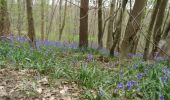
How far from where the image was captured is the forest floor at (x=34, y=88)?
13.6 feet

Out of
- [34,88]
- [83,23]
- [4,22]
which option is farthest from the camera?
[83,23]

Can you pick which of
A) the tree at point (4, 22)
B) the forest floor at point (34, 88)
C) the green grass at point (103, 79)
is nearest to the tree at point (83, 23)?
the tree at point (4, 22)

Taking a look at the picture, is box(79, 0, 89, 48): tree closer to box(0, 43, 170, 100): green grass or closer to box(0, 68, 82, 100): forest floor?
box(0, 43, 170, 100): green grass

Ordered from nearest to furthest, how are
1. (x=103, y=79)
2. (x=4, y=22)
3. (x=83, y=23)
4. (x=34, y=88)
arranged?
(x=34, y=88) → (x=103, y=79) → (x=4, y=22) → (x=83, y=23)

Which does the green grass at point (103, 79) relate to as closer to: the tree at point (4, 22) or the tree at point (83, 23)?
the tree at point (4, 22)

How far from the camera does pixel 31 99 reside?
4.03 meters

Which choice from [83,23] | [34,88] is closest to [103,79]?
[34,88]

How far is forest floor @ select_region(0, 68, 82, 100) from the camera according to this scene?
13.6 feet

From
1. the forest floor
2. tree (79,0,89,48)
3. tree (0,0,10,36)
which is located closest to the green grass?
the forest floor

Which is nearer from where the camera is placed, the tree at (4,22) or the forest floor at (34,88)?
the forest floor at (34,88)

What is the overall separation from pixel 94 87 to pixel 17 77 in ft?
4.51

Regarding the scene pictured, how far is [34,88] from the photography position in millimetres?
4242

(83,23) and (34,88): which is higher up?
(83,23)

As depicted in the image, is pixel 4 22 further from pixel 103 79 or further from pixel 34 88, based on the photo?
pixel 34 88
